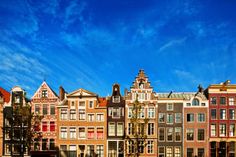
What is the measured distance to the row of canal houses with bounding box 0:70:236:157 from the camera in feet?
186

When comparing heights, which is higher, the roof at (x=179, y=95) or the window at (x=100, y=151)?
the roof at (x=179, y=95)

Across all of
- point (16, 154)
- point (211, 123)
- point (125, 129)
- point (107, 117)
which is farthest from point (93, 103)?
point (211, 123)

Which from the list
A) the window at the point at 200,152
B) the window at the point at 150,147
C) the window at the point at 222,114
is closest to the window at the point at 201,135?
the window at the point at 200,152

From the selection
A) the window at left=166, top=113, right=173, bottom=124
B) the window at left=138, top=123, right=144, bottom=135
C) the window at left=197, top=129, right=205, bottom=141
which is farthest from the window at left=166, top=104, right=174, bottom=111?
the window at left=138, top=123, right=144, bottom=135

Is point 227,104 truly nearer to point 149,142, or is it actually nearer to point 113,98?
point 149,142

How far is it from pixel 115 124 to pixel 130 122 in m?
3.17

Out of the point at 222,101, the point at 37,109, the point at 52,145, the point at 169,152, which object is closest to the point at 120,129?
the point at 169,152

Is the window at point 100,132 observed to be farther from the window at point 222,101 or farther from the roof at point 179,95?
the window at point 222,101

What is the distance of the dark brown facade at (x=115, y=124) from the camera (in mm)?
57487

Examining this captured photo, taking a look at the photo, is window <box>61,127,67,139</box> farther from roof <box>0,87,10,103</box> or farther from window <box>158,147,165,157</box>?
window <box>158,147,165,157</box>

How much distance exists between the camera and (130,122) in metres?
56.0

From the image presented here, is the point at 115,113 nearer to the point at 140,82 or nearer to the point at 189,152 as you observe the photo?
the point at 140,82

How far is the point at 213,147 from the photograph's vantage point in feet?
185

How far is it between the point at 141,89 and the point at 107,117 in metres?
7.72
